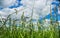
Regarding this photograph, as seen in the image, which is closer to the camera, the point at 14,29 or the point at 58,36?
the point at 58,36

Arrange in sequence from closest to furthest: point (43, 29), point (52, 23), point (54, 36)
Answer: point (54, 36)
point (52, 23)
point (43, 29)

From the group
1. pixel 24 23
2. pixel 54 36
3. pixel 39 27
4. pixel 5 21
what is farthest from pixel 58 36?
pixel 5 21

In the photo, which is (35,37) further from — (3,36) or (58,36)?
(3,36)

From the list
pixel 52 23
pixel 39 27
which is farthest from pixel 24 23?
pixel 52 23

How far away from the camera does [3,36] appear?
6.67ft

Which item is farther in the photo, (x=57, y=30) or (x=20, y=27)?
(x=20, y=27)

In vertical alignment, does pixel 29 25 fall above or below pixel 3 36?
above

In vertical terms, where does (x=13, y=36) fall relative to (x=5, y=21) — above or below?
below

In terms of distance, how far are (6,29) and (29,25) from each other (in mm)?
345

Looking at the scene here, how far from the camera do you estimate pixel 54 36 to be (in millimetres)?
1915

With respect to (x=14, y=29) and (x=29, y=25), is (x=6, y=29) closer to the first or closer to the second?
(x=14, y=29)

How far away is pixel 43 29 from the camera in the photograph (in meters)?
2.24

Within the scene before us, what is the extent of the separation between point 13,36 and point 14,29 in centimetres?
13

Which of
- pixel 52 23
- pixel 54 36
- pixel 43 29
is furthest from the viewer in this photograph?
pixel 43 29
